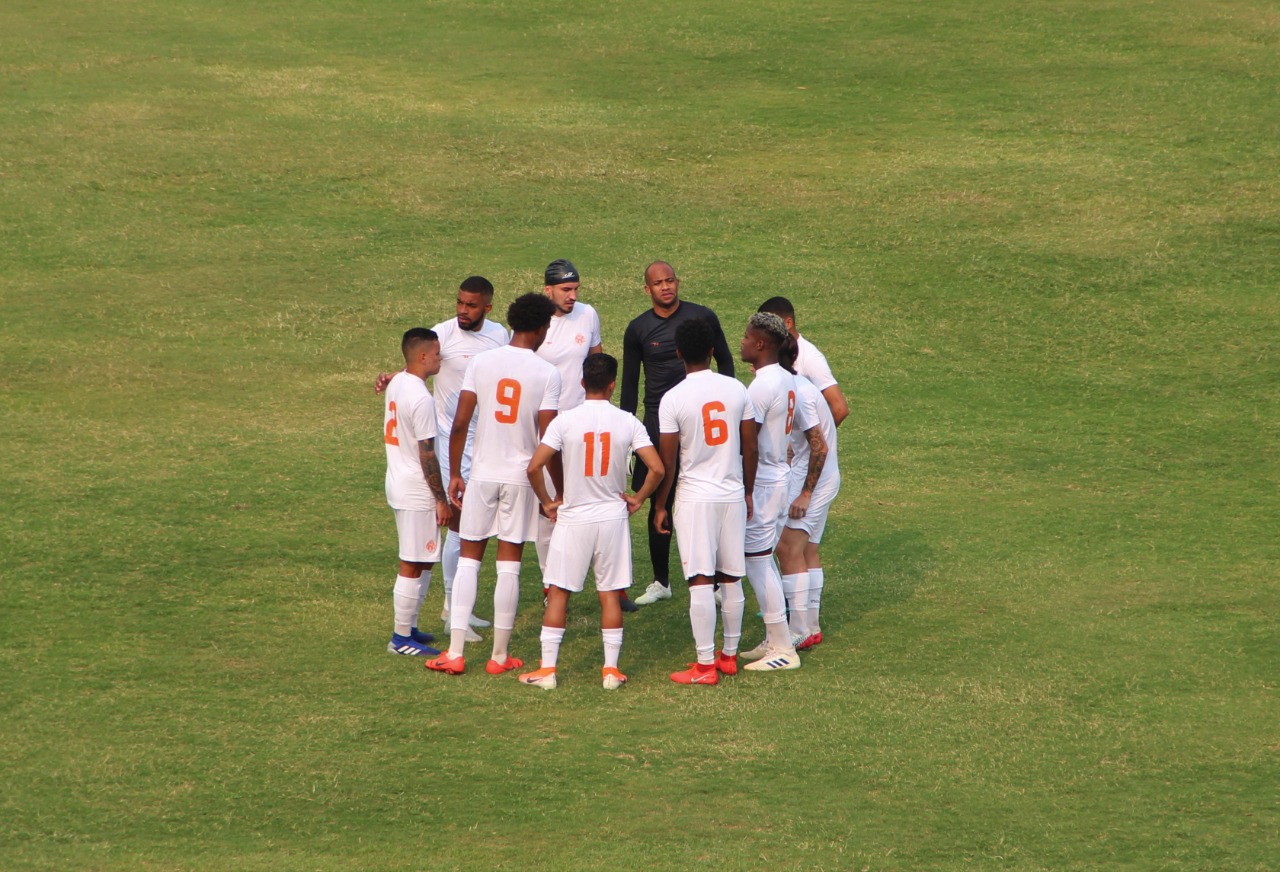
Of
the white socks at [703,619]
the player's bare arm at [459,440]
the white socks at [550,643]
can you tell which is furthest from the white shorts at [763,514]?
the player's bare arm at [459,440]

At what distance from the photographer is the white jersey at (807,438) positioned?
28.8 feet

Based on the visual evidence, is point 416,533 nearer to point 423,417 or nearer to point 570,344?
point 423,417

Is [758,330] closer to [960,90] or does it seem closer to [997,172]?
[997,172]

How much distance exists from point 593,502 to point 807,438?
1.61m

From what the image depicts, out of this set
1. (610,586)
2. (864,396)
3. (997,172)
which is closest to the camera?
(610,586)

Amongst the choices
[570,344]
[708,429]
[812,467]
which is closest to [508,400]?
[708,429]

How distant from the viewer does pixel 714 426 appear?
27.1ft

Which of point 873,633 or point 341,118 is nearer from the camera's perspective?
point 873,633

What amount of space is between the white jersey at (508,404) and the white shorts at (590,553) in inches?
19.1

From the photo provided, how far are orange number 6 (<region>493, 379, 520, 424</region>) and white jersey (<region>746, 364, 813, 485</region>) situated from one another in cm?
145

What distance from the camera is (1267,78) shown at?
72.7ft

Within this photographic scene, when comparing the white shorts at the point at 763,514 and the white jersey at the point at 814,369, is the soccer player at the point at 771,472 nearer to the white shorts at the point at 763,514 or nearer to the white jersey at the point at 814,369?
the white shorts at the point at 763,514

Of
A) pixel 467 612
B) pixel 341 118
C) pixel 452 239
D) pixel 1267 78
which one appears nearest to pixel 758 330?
pixel 467 612

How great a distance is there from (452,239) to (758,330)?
33.3 ft
